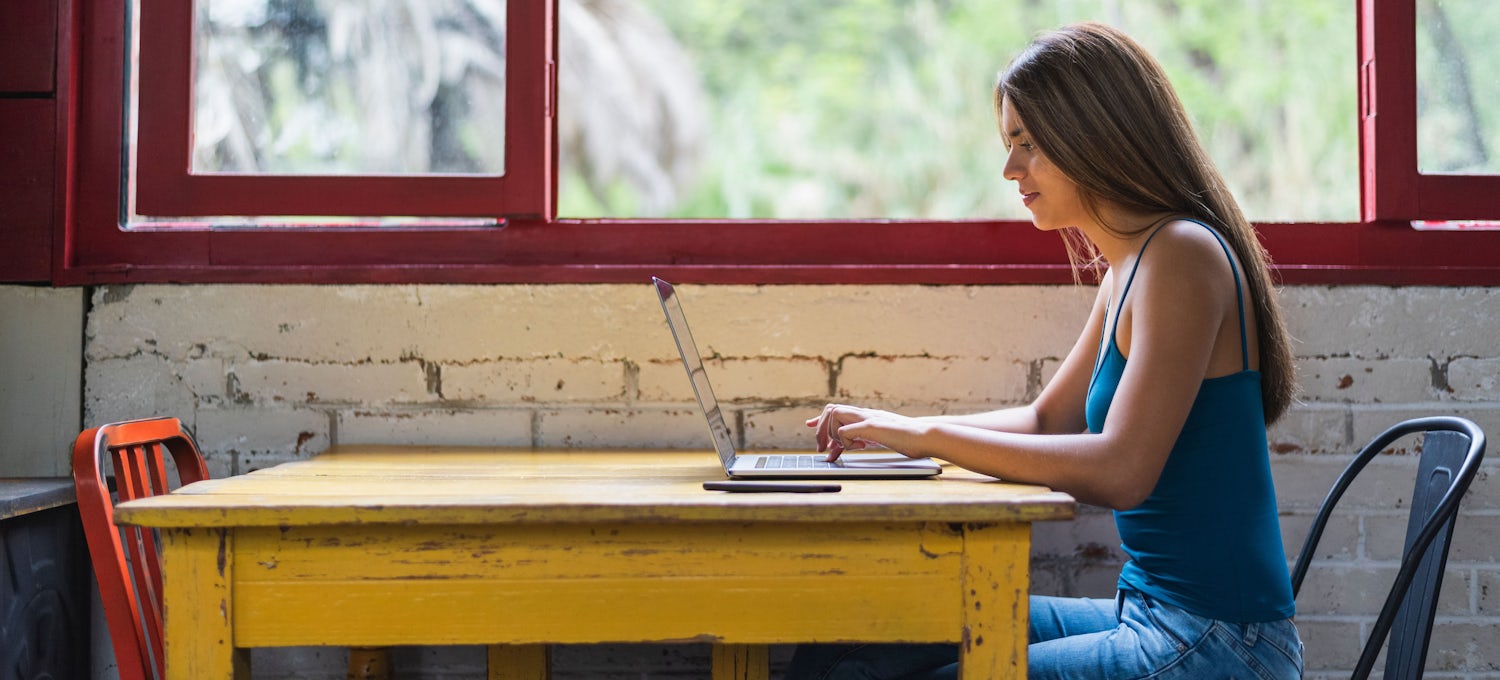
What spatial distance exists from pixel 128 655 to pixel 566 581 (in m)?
0.68

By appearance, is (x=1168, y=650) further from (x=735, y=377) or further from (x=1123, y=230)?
(x=735, y=377)

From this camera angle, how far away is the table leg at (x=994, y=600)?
3.85ft

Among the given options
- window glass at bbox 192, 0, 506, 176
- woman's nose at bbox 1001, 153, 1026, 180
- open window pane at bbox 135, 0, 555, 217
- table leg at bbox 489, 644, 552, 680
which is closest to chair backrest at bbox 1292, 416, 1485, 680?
woman's nose at bbox 1001, 153, 1026, 180

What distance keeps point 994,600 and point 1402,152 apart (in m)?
1.55

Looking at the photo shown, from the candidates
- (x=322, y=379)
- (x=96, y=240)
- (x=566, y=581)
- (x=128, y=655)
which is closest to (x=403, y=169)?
(x=322, y=379)

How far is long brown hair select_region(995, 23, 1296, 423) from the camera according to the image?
146 cm

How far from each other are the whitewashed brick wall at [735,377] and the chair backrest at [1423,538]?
1.30 feet

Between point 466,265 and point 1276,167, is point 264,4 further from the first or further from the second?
point 1276,167

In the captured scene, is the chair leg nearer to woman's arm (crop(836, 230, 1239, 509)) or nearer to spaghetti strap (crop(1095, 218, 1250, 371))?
woman's arm (crop(836, 230, 1239, 509))

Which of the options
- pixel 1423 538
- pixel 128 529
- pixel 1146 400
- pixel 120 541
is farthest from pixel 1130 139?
pixel 128 529

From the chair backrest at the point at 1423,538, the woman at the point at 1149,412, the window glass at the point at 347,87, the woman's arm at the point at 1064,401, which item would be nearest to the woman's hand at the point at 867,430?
the woman at the point at 1149,412

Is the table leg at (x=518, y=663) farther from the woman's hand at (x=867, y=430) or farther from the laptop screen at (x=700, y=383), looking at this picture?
the woman's hand at (x=867, y=430)

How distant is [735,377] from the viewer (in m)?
2.04

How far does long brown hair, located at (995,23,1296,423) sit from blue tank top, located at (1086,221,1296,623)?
90mm
